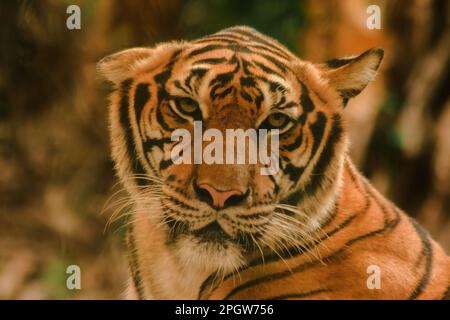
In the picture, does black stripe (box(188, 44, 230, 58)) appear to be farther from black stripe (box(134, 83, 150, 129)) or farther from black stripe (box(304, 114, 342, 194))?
black stripe (box(304, 114, 342, 194))

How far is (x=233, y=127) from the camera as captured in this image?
293 cm

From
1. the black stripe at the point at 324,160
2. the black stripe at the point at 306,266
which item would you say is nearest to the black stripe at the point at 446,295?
the black stripe at the point at 306,266

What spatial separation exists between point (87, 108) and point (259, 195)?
3.31ft

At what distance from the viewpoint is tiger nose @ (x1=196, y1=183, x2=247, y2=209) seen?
8.98 ft

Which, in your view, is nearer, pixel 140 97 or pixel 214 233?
pixel 214 233

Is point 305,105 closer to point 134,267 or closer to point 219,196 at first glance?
point 219,196

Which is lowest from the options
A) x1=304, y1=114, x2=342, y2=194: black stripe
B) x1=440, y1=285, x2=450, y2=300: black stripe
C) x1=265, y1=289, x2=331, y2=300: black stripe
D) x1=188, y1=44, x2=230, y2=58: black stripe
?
x1=440, y1=285, x2=450, y2=300: black stripe

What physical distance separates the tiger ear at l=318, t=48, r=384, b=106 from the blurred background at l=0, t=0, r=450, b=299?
0.69ft

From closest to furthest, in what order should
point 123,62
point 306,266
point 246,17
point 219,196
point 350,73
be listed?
point 219,196, point 306,266, point 350,73, point 123,62, point 246,17

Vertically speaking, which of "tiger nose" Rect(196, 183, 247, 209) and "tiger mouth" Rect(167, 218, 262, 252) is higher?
"tiger nose" Rect(196, 183, 247, 209)

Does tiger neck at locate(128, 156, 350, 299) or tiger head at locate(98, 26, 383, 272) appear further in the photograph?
tiger neck at locate(128, 156, 350, 299)

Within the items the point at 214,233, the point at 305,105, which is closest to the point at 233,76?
the point at 305,105

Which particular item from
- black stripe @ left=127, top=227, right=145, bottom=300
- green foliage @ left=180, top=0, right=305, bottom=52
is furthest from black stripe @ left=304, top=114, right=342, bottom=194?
black stripe @ left=127, top=227, right=145, bottom=300
